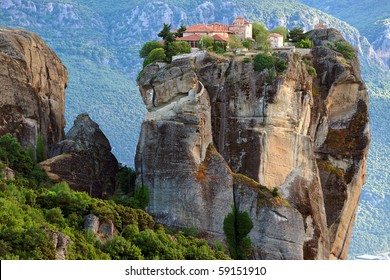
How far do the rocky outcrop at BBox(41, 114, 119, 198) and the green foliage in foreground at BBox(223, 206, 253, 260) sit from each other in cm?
771

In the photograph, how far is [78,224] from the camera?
257ft

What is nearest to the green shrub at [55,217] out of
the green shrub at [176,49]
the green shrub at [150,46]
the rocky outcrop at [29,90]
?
the rocky outcrop at [29,90]

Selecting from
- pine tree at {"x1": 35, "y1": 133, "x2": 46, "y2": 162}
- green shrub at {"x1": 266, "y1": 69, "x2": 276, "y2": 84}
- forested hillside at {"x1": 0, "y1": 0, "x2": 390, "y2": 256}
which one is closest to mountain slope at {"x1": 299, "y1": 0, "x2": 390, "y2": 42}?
forested hillside at {"x1": 0, "y1": 0, "x2": 390, "y2": 256}

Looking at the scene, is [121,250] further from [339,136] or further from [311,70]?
[339,136]

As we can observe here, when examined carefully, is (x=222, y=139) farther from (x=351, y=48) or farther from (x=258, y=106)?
(x=351, y=48)

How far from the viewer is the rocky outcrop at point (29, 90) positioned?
91.1 metres

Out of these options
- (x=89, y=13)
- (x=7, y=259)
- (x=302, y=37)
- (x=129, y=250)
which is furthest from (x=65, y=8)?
(x=7, y=259)

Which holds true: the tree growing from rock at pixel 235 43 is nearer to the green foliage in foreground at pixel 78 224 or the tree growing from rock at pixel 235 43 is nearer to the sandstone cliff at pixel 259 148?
the sandstone cliff at pixel 259 148

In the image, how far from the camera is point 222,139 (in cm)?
9081

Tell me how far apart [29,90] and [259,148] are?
41.7ft

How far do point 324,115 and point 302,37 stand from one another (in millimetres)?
6066

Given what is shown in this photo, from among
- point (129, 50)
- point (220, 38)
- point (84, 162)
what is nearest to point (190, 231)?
point (84, 162)

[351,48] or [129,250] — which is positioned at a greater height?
[351,48]

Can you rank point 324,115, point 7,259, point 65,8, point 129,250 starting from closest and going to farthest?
point 7,259, point 129,250, point 324,115, point 65,8
